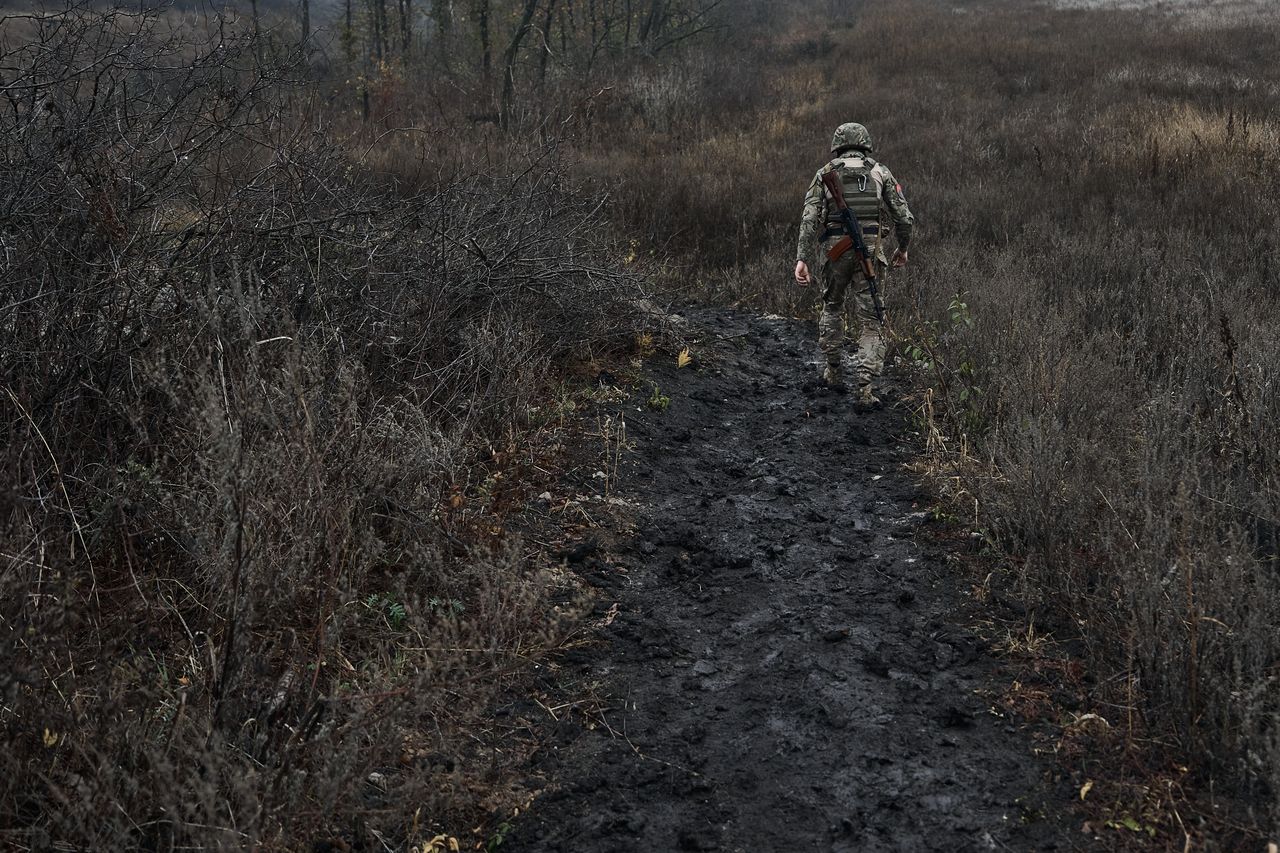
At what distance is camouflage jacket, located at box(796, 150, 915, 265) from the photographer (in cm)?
653

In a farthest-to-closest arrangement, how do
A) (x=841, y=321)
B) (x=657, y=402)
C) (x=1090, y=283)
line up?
(x=1090, y=283), (x=841, y=321), (x=657, y=402)

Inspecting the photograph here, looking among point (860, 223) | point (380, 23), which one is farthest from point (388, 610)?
point (380, 23)

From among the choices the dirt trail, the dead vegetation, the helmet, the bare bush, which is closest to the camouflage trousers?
the dead vegetation

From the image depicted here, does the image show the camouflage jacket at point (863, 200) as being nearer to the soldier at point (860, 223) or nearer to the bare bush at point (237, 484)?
the soldier at point (860, 223)

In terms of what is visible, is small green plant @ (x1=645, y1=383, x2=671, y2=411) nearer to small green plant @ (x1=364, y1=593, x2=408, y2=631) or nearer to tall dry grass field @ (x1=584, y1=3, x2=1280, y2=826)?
tall dry grass field @ (x1=584, y1=3, x2=1280, y2=826)

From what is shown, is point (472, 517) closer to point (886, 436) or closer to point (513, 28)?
point (886, 436)

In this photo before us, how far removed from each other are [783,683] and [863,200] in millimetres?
4287

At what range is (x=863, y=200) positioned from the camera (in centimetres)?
655

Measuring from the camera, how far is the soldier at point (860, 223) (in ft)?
21.4

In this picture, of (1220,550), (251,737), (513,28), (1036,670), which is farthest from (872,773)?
(513,28)

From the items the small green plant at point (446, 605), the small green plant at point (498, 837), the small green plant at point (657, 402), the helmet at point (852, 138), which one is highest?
the helmet at point (852, 138)

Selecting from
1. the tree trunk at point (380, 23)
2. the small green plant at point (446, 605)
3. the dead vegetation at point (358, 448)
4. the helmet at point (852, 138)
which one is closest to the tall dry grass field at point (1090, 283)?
the dead vegetation at point (358, 448)

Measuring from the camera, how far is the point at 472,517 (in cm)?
400

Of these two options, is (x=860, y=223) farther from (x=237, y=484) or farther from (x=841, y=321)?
(x=237, y=484)
